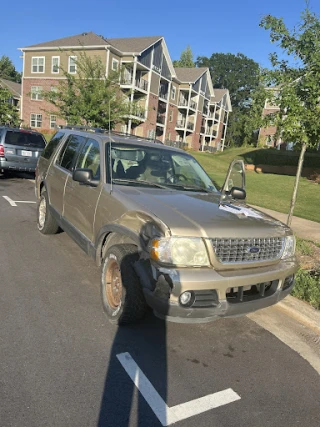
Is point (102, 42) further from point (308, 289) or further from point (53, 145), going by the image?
point (308, 289)

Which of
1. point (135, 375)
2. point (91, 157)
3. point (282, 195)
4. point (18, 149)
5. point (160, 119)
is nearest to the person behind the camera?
point (135, 375)

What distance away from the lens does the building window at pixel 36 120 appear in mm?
38719

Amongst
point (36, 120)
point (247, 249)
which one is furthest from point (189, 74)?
point (247, 249)

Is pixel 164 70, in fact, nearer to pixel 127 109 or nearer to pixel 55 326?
pixel 127 109

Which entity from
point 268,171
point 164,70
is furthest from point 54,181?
point 164,70

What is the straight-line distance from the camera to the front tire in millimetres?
3201

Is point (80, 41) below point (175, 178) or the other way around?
the other way around

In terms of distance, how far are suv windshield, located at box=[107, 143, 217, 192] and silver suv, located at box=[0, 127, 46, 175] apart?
799 cm

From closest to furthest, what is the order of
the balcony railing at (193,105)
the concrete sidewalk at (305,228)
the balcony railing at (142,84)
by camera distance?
the concrete sidewalk at (305,228) → the balcony railing at (142,84) → the balcony railing at (193,105)

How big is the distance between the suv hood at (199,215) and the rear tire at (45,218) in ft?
8.35

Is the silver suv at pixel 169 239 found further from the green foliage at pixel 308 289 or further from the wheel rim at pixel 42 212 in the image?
the wheel rim at pixel 42 212

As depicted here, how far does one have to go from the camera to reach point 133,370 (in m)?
2.84

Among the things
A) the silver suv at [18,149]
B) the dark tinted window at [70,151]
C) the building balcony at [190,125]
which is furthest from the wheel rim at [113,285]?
the building balcony at [190,125]

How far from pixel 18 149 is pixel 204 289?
10476 mm
